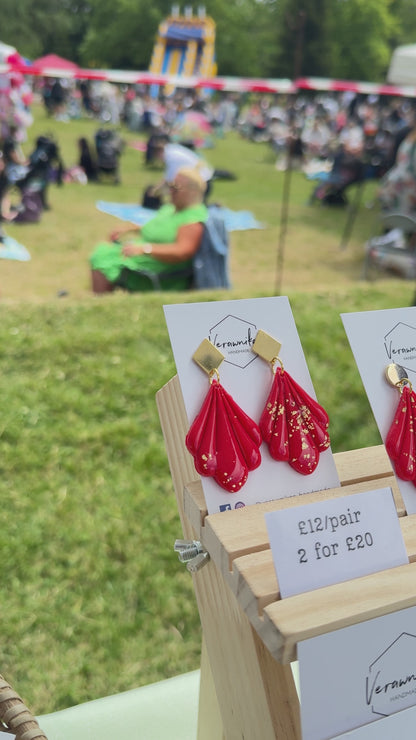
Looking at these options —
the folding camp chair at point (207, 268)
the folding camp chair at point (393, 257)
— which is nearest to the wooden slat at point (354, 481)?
the folding camp chair at point (207, 268)

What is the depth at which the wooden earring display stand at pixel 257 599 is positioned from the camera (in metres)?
0.52

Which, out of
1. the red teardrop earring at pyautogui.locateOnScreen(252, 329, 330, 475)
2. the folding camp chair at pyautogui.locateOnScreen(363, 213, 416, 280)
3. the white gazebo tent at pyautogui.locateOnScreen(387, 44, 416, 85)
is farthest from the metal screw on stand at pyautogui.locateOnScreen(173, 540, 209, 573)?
the white gazebo tent at pyautogui.locateOnScreen(387, 44, 416, 85)

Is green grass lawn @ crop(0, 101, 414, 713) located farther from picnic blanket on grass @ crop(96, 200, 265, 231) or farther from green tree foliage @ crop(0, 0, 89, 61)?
green tree foliage @ crop(0, 0, 89, 61)

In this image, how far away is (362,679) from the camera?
538 mm

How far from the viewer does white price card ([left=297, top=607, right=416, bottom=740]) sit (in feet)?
1.67

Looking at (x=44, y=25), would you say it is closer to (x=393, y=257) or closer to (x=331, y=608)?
(x=393, y=257)

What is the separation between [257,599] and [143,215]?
682 cm

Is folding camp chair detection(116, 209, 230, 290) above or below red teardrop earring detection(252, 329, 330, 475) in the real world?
below

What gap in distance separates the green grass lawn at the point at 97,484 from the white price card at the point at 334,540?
3.20 ft

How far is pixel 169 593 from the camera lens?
1.56 m

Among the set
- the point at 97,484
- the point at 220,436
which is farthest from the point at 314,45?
the point at 220,436

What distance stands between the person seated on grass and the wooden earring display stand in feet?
8.95

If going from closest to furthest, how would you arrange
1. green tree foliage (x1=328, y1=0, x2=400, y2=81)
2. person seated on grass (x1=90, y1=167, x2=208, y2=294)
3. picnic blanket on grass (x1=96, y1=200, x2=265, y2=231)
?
person seated on grass (x1=90, y1=167, x2=208, y2=294) < picnic blanket on grass (x1=96, y1=200, x2=265, y2=231) < green tree foliage (x1=328, y1=0, x2=400, y2=81)

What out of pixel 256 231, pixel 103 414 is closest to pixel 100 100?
pixel 256 231
